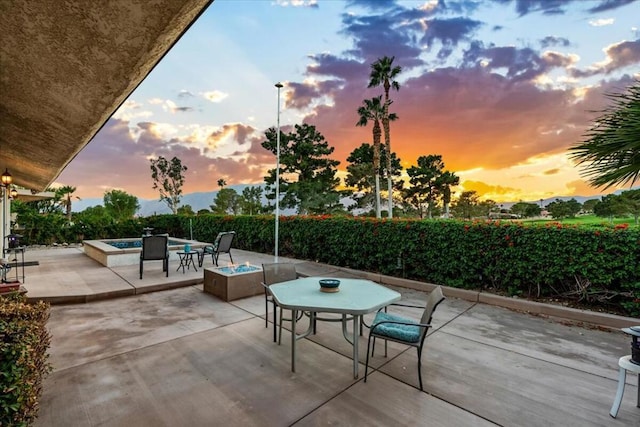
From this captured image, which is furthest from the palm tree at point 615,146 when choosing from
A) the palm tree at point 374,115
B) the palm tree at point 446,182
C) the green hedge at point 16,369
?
the palm tree at point 446,182

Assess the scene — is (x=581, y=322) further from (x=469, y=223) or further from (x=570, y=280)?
(x=469, y=223)

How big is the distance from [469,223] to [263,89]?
26.3ft

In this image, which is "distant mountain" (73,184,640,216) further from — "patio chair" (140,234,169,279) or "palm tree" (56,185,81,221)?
"patio chair" (140,234,169,279)

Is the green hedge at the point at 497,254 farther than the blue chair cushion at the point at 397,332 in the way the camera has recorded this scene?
Yes

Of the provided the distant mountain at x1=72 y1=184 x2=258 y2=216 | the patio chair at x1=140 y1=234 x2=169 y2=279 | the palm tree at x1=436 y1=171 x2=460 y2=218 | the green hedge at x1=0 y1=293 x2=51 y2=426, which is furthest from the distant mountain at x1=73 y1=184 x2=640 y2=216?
the green hedge at x1=0 y1=293 x2=51 y2=426

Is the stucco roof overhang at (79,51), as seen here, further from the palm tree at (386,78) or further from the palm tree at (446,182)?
→ the palm tree at (446,182)

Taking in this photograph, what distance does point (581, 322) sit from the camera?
383 centimetres

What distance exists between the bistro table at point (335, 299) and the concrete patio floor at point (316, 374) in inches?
13.7

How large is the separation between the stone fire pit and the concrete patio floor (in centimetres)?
51

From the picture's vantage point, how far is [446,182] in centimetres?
2981

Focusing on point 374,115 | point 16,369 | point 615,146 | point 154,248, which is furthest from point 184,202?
point 615,146

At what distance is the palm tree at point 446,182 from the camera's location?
2970 cm

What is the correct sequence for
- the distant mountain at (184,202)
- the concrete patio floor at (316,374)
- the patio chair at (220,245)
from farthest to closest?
the distant mountain at (184,202) < the patio chair at (220,245) < the concrete patio floor at (316,374)

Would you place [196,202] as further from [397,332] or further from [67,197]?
[397,332]
